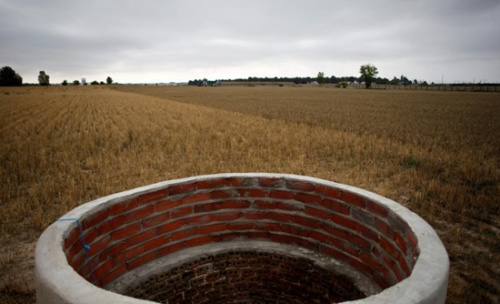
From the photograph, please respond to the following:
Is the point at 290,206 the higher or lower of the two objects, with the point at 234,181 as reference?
lower

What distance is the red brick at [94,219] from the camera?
2208 mm

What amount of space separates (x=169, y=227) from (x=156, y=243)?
18 centimetres

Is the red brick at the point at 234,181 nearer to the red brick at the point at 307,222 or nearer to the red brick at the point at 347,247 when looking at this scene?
the red brick at the point at 307,222

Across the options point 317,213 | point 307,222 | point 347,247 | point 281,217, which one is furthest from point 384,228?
point 281,217

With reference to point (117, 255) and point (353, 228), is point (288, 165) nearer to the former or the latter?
point (353, 228)

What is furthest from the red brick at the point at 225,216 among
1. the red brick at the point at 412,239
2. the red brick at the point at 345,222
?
the red brick at the point at 412,239

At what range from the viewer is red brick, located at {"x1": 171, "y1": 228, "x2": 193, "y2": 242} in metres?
2.93

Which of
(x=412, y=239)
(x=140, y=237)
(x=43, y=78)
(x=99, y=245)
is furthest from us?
(x=43, y=78)

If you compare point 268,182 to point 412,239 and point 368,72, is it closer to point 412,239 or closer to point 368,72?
point 412,239

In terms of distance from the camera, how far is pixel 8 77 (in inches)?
3509

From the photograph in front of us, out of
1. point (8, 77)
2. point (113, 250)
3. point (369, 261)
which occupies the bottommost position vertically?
point (369, 261)

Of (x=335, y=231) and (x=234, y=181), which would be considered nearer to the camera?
(x=335, y=231)

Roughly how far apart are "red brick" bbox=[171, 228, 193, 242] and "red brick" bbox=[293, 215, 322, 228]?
1.04m

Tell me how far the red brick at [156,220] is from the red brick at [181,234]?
0.21 meters
